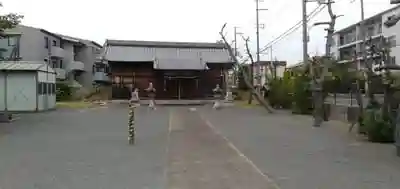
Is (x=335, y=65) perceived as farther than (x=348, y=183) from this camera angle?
Yes

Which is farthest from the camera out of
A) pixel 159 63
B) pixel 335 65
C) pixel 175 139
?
pixel 159 63

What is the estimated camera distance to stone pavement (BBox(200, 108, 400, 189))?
8133 mm

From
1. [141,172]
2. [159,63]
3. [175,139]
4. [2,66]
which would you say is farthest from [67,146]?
[159,63]

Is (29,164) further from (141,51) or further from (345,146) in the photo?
(141,51)

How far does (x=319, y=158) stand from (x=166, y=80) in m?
37.1

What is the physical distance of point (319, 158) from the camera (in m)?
10.7

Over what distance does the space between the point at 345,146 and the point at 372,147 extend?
0.63m

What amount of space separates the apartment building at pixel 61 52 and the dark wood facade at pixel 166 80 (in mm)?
9061

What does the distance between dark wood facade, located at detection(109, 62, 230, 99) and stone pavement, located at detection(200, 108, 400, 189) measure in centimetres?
2972

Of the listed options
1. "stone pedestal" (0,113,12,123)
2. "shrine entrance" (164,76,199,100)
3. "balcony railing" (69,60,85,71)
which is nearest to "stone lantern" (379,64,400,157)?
"stone pedestal" (0,113,12,123)

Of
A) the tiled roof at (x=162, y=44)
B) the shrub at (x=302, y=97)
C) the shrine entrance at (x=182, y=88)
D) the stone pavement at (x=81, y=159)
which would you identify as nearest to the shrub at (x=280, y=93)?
the shrub at (x=302, y=97)

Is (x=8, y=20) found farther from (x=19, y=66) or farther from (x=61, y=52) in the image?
(x=61, y=52)

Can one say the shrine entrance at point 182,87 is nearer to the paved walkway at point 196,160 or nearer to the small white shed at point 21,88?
the small white shed at point 21,88

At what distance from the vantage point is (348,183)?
7.95m
